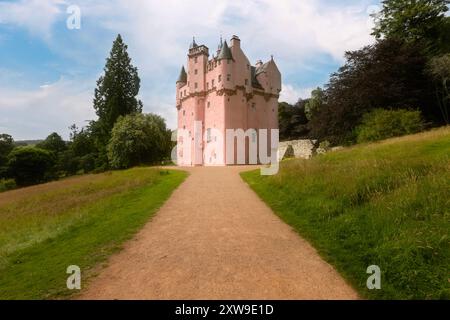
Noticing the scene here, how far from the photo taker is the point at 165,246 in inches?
293

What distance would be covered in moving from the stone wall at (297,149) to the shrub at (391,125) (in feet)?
33.6

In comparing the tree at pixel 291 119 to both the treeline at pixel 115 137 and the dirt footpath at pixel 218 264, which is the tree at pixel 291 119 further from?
the dirt footpath at pixel 218 264

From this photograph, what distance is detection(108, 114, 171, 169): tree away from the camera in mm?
37875

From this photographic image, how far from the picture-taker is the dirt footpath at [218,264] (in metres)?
5.17

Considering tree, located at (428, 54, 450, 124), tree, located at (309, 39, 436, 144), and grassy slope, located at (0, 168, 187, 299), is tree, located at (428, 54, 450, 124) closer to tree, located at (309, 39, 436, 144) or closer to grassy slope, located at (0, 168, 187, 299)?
tree, located at (309, 39, 436, 144)

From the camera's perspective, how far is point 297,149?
35844 millimetres

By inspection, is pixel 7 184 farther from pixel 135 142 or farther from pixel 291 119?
pixel 291 119

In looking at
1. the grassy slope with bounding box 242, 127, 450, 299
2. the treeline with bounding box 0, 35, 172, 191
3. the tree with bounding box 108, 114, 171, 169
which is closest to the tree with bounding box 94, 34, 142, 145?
the treeline with bounding box 0, 35, 172, 191

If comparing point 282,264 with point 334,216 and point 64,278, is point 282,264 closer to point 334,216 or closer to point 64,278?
point 334,216

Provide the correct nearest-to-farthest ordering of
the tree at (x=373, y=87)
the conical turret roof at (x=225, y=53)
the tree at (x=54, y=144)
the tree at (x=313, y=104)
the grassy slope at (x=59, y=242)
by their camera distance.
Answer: the grassy slope at (x=59, y=242), the tree at (x=373, y=87), the conical turret roof at (x=225, y=53), the tree at (x=313, y=104), the tree at (x=54, y=144)

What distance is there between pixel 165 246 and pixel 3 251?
4406 millimetres

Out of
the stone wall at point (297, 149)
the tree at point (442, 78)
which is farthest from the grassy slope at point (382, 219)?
the stone wall at point (297, 149)

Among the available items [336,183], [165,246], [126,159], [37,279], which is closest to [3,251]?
[37,279]

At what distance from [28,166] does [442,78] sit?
170ft
